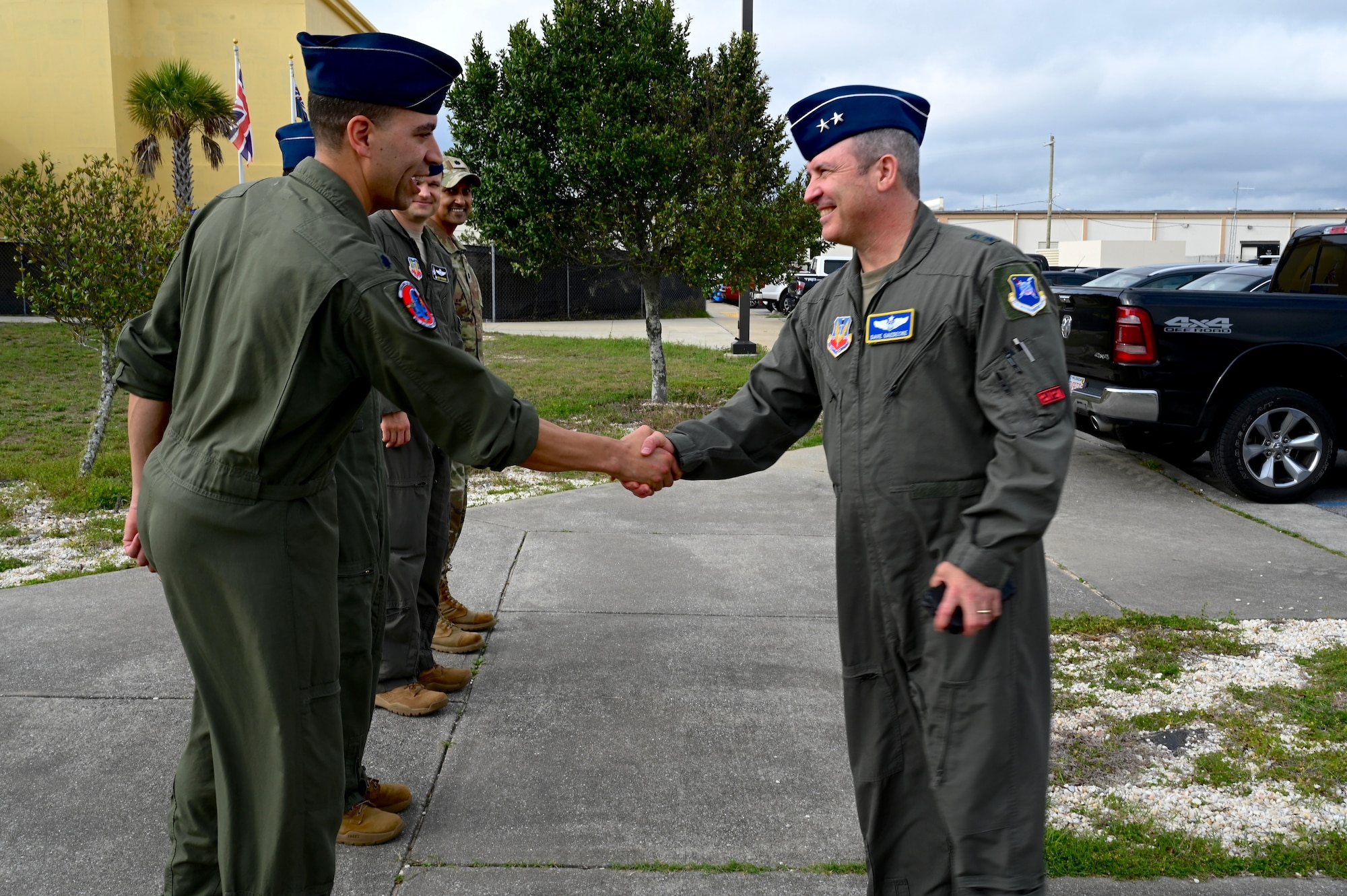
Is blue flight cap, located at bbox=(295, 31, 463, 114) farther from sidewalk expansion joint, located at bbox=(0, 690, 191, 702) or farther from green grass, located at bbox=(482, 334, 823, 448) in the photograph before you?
green grass, located at bbox=(482, 334, 823, 448)

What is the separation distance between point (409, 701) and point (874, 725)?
6.64 ft

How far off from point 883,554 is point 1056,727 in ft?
6.12

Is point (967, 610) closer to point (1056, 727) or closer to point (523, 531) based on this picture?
point (1056, 727)

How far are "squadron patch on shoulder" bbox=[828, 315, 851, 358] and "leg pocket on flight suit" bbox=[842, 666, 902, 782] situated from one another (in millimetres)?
781

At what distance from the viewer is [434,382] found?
2.22 m

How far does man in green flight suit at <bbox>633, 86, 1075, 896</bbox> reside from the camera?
2281 millimetres

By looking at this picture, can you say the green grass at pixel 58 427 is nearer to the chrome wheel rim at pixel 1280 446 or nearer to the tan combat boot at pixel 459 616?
the tan combat boot at pixel 459 616

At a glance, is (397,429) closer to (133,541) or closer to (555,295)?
(133,541)

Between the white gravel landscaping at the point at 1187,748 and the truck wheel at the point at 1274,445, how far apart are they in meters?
2.82

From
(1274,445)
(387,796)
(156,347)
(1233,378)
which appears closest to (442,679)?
(387,796)

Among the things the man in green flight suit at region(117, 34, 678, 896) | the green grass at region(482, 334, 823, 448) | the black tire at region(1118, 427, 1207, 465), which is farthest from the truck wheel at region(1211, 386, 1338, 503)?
the man in green flight suit at region(117, 34, 678, 896)

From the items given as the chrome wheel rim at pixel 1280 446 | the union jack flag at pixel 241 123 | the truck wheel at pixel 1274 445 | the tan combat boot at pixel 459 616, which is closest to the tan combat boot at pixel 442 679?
the tan combat boot at pixel 459 616

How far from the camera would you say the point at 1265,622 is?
5078mm

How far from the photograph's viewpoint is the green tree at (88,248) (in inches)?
302
